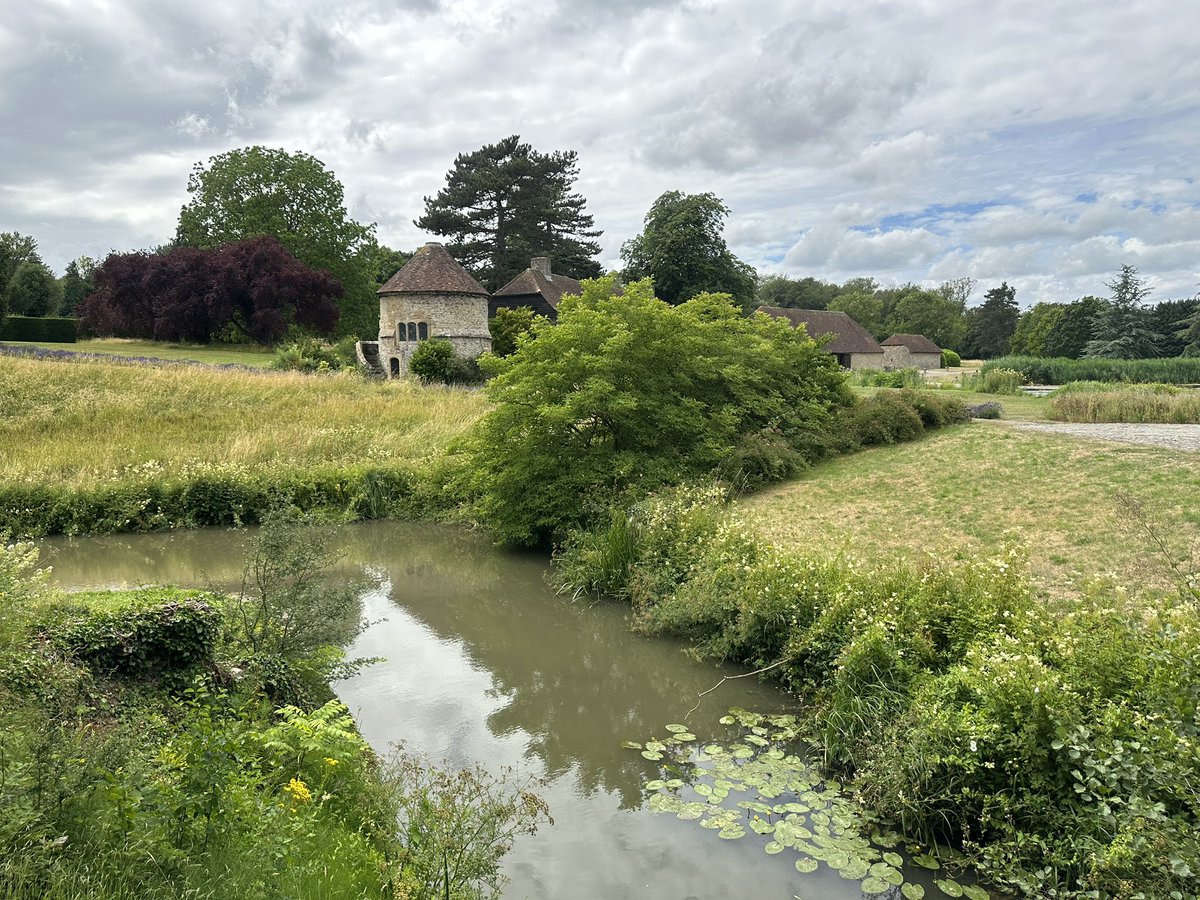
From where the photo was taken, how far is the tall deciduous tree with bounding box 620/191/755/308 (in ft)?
151

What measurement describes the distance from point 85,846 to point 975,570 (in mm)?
7227

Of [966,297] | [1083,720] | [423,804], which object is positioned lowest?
[423,804]

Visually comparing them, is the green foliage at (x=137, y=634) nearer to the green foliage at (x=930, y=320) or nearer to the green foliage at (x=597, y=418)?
the green foliage at (x=597, y=418)

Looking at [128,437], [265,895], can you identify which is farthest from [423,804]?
[128,437]

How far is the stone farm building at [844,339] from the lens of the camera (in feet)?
175

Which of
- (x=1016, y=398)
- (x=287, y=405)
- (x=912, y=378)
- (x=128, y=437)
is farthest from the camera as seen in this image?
(x=912, y=378)

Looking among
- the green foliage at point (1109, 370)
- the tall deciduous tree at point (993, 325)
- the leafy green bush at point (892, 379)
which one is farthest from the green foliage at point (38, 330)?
the tall deciduous tree at point (993, 325)

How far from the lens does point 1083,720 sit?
17.4 feet

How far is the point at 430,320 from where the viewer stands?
37656 mm

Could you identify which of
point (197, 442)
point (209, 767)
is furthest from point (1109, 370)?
point (209, 767)

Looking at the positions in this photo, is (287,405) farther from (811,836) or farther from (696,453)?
(811,836)

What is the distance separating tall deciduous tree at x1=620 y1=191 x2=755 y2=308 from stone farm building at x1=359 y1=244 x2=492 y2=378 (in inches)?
513

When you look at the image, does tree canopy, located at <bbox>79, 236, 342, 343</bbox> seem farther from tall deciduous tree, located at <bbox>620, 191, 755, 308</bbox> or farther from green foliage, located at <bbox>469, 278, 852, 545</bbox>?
green foliage, located at <bbox>469, 278, 852, 545</bbox>

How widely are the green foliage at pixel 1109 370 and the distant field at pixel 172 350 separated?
35123mm
